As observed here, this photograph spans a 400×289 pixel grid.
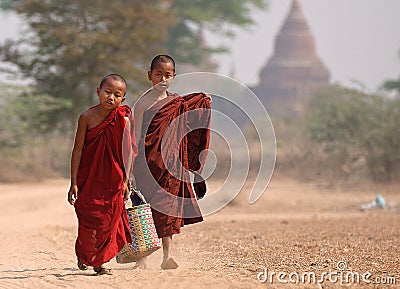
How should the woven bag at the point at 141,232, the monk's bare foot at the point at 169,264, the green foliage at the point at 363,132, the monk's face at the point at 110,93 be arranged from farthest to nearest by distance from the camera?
the green foliage at the point at 363,132 < the monk's bare foot at the point at 169,264 < the woven bag at the point at 141,232 < the monk's face at the point at 110,93

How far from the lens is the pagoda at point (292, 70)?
46344 mm

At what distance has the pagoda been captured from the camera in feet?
152

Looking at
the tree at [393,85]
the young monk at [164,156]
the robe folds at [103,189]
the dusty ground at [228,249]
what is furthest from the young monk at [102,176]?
the tree at [393,85]

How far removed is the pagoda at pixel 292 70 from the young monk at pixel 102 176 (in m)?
39.1

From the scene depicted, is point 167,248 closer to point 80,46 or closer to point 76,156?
point 76,156

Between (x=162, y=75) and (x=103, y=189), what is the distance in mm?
1106

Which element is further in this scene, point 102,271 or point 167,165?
point 167,165

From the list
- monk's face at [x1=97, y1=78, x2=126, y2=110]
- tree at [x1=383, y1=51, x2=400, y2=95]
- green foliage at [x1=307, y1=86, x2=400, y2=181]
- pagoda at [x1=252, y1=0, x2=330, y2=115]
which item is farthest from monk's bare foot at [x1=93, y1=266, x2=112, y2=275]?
pagoda at [x1=252, y1=0, x2=330, y2=115]

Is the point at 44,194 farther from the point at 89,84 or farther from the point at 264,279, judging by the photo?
the point at 264,279

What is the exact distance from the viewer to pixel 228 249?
25.4 ft

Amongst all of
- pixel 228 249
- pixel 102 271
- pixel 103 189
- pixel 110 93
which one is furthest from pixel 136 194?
pixel 228 249

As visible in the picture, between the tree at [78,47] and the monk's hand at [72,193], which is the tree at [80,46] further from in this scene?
the monk's hand at [72,193]

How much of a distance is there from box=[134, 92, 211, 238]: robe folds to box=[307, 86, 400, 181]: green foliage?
13.3 metres

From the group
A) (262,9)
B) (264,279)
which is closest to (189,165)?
(264,279)
